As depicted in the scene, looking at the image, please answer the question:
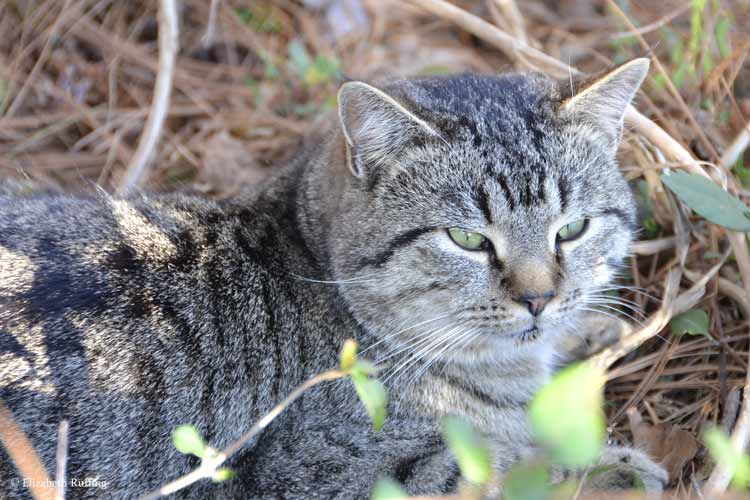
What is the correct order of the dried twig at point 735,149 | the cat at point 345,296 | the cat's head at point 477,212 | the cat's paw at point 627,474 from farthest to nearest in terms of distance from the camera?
1. the dried twig at point 735,149
2. the cat's paw at point 627,474
3. the cat's head at point 477,212
4. the cat at point 345,296

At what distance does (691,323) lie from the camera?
346 cm

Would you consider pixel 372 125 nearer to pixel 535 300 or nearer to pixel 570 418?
pixel 535 300

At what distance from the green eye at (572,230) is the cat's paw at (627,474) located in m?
0.88

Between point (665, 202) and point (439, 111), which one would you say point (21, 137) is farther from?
point (665, 202)

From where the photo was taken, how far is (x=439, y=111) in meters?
3.07

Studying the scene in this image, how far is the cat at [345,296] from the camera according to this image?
275 centimetres

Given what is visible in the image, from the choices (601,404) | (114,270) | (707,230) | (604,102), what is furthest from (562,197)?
(114,270)

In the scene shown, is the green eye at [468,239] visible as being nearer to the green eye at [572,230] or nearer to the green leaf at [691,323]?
the green eye at [572,230]

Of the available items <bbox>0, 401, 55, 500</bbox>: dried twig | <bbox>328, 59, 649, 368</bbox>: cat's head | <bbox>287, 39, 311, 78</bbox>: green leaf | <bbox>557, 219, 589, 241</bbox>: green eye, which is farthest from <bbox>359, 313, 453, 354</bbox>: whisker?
<bbox>287, 39, 311, 78</bbox>: green leaf

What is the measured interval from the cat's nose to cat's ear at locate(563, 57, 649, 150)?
764 millimetres

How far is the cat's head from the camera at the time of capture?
9.45 ft

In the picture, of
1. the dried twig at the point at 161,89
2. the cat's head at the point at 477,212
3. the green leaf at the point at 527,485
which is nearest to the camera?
the green leaf at the point at 527,485

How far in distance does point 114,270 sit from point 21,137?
2.52 metres

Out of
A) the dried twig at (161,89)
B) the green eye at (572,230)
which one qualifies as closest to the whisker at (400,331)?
the green eye at (572,230)
